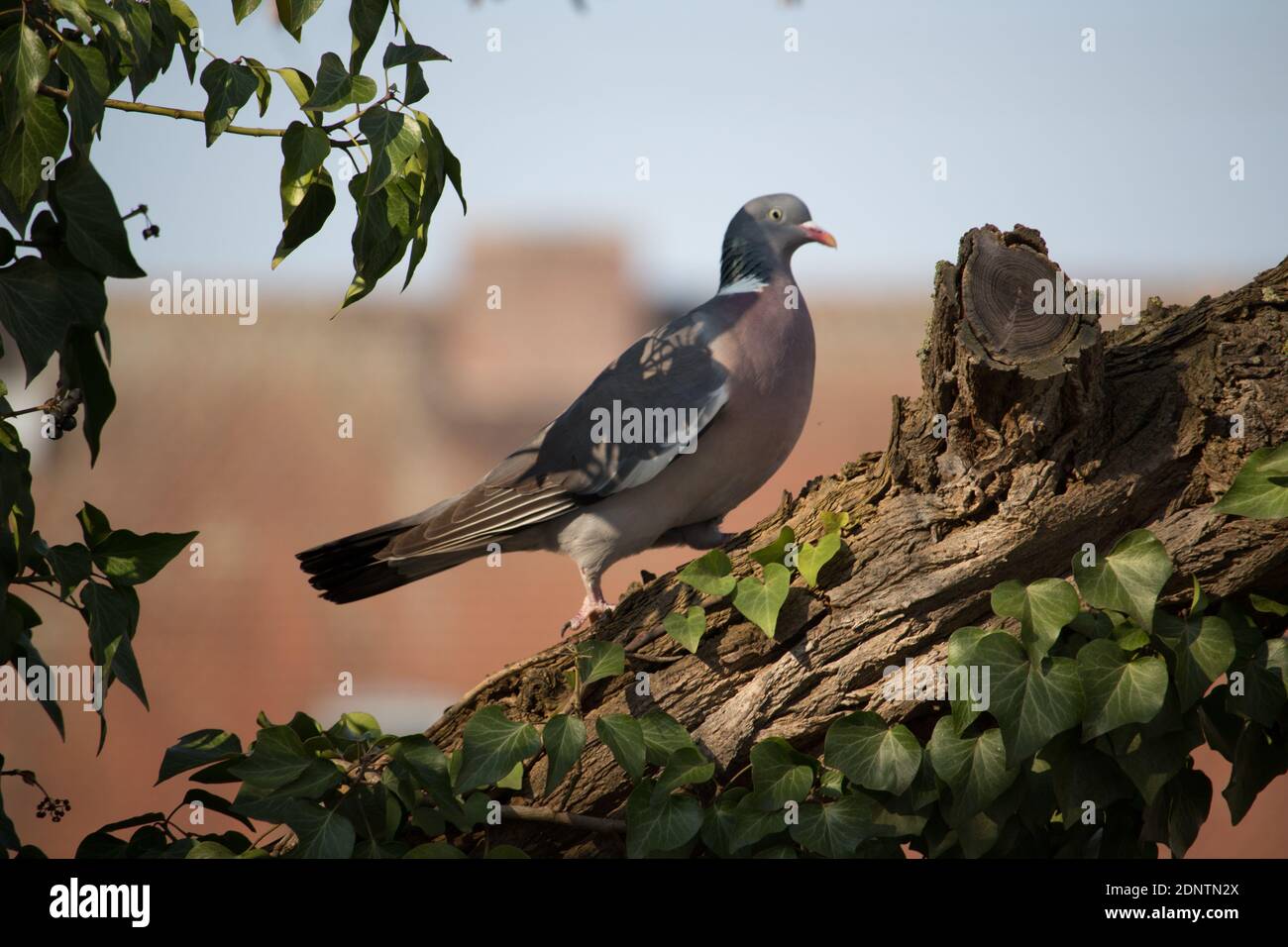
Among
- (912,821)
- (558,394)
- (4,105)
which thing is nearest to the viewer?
(4,105)

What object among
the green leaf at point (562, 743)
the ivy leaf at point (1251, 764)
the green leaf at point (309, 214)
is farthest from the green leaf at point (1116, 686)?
the green leaf at point (309, 214)

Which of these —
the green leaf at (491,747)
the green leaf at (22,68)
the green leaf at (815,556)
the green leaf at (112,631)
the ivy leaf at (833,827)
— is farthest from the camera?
the green leaf at (815,556)

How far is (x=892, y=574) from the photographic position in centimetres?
250

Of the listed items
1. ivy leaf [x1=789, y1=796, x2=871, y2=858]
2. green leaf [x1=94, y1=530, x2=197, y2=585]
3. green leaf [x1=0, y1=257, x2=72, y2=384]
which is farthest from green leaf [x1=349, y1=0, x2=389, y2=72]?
ivy leaf [x1=789, y1=796, x2=871, y2=858]

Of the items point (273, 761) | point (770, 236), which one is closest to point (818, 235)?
point (770, 236)

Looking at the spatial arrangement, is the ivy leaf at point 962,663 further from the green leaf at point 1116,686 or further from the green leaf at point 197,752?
the green leaf at point 197,752

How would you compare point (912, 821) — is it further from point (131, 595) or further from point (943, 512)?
point (131, 595)

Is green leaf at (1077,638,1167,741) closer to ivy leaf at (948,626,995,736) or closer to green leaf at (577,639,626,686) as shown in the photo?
ivy leaf at (948,626,995,736)

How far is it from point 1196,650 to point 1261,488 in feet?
1.10

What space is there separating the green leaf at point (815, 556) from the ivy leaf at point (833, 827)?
47 cm

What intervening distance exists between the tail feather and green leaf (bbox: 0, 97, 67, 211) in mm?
1802

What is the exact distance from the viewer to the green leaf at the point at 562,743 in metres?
2.33
